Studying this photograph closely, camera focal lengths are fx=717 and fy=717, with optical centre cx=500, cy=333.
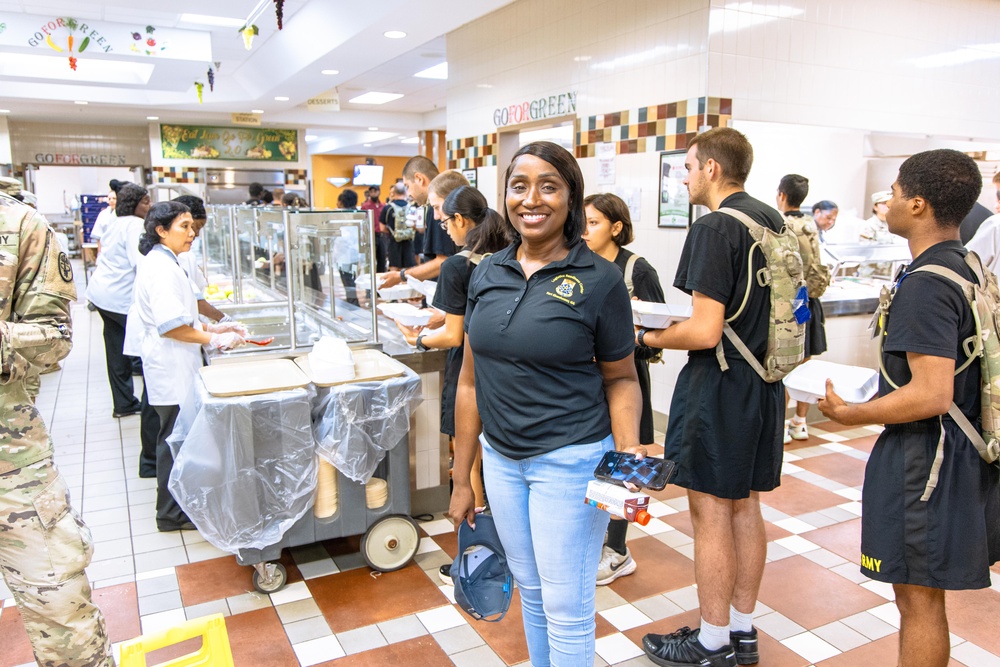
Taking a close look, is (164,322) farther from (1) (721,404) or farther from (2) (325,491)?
(1) (721,404)

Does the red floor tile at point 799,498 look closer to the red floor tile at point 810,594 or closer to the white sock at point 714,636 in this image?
the red floor tile at point 810,594

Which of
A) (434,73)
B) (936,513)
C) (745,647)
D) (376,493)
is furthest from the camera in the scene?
(434,73)

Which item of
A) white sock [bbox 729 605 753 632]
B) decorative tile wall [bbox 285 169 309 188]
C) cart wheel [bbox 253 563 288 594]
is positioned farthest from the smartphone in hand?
decorative tile wall [bbox 285 169 309 188]

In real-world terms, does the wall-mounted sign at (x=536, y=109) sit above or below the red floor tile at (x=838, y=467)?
above

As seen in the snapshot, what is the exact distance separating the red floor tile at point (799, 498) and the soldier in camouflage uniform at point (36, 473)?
3.04 metres

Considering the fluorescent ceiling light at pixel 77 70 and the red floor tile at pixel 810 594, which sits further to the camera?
the fluorescent ceiling light at pixel 77 70

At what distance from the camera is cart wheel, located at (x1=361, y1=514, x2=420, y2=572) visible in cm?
295

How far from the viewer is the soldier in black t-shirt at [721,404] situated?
215 cm

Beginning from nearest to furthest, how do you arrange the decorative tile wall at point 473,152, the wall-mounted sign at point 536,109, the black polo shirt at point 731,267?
the black polo shirt at point 731,267 < the wall-mounted sign at point 536,109 < the decorative tile wall at point 473,152

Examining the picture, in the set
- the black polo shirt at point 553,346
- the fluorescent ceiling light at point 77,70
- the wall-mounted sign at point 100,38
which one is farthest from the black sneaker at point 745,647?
the fluorescent ceiling light at point 77,70

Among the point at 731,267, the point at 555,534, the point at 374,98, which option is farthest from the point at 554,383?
the point at 374,98

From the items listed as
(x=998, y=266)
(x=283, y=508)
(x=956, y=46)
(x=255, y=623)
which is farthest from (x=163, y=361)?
(x=956, y=46)

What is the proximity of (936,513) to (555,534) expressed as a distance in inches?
38.5

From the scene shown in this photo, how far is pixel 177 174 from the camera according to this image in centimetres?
1361
